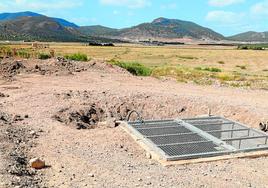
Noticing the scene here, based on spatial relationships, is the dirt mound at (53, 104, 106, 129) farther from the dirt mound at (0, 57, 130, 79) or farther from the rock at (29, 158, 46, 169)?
the dirt mound at (0, 57, 130, 79)

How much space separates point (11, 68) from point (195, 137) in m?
11.3

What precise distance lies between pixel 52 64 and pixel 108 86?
5.06 m

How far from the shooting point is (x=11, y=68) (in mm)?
18172

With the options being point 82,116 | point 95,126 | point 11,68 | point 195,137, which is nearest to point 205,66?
point 11,68

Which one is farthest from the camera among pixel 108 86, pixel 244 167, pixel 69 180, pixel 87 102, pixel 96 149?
pixel 108 86

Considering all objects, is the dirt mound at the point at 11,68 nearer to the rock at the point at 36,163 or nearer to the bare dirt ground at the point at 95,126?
the bare dirt ground at the point at 95,126

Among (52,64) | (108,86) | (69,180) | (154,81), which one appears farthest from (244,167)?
(52,64)

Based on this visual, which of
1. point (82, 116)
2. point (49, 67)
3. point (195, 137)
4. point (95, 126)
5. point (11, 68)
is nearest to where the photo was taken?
point (195, 137)

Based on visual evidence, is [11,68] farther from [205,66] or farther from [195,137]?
[205,66]

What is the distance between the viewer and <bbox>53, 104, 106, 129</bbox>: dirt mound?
10360 millimetres

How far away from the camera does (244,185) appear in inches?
257

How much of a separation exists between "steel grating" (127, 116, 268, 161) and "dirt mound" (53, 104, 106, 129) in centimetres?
141

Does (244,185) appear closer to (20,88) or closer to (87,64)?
(20,88)

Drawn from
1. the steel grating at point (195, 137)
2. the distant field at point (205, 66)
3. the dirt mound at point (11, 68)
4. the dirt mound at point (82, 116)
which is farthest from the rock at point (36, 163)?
the distant field at point (205, 66)
